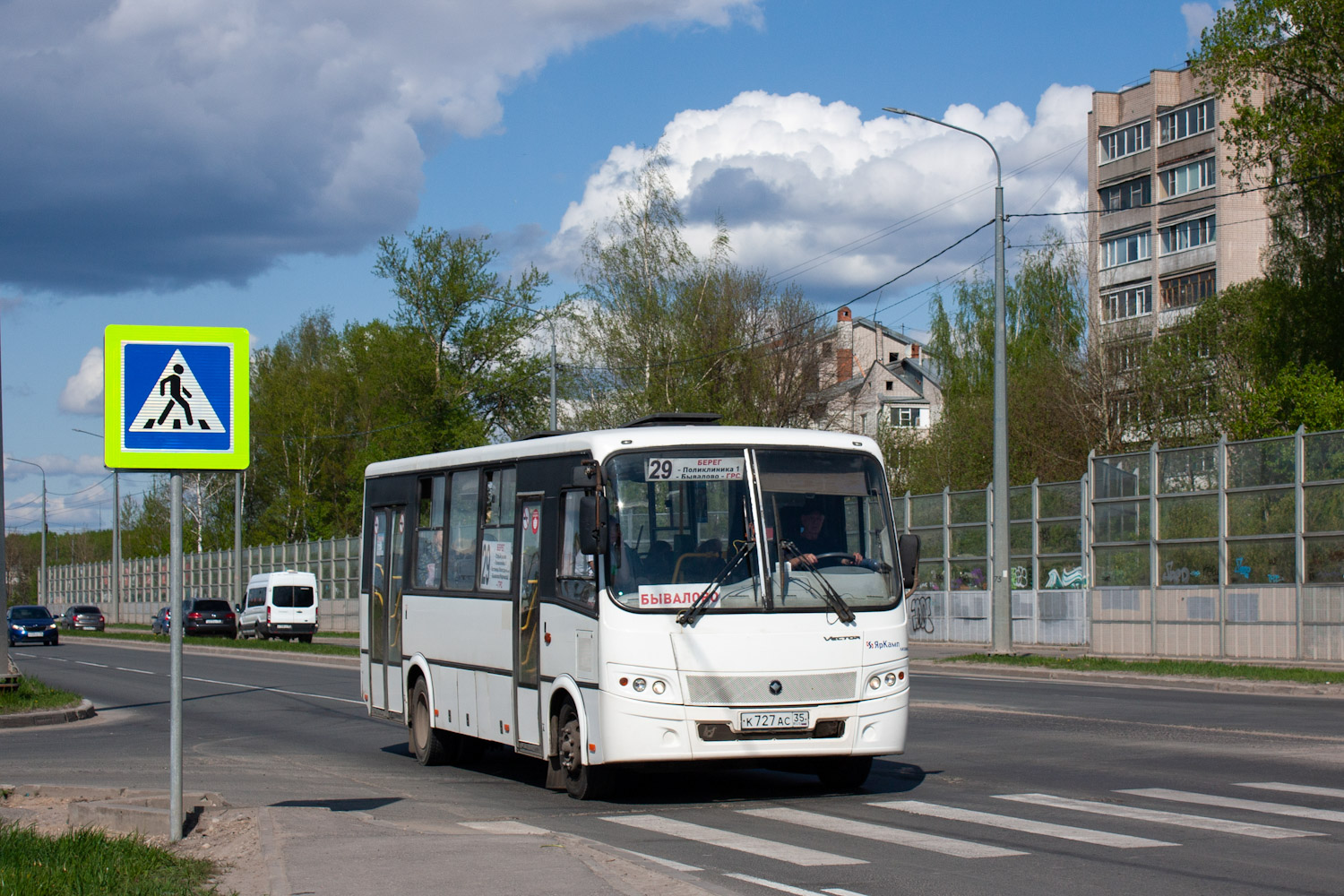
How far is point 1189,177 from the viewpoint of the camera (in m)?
67.0

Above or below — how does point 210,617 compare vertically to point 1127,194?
below

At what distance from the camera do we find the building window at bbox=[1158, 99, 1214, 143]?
6606cm

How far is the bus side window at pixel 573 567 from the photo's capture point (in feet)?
35.9

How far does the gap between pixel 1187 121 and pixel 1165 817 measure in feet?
208

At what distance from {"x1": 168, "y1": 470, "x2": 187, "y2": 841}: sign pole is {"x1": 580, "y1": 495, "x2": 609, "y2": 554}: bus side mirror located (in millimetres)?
3021

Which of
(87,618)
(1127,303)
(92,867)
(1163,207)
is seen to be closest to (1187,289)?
(1163,207)

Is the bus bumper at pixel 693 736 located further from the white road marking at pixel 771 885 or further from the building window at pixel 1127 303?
the building window at pixel 1127 303

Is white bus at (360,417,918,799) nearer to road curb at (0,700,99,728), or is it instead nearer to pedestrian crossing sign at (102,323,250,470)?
pedestrian crossing sign at (102,323,250,470)

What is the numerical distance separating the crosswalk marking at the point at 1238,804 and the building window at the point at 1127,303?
60.4 meters

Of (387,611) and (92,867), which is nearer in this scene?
(92,867)

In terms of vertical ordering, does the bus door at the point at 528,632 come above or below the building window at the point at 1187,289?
below

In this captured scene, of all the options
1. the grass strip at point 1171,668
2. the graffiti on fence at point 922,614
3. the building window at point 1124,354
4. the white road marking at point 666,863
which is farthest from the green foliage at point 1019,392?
the white road marking at point 666,863

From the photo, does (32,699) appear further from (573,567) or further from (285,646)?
(285,646)

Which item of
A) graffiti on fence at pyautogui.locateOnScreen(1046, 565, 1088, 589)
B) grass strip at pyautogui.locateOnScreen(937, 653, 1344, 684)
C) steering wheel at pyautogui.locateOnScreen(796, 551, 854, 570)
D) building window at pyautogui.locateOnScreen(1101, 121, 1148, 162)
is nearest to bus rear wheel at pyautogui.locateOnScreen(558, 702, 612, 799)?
steering wheel at pyautogui.locateOnScreen(796, 551, 854, 570)
